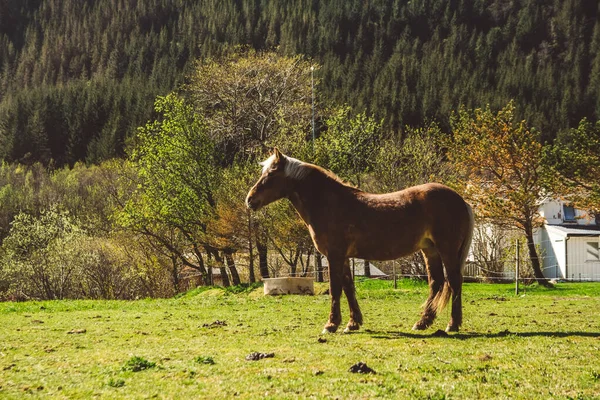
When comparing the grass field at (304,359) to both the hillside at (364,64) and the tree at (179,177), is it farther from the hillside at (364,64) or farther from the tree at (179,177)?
the hillside at (364,64)

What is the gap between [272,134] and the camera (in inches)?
1551

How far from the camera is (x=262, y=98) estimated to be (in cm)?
4047

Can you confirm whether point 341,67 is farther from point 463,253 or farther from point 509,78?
A: point 463,253

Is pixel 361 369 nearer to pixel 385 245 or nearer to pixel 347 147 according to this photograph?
pixel 385 245

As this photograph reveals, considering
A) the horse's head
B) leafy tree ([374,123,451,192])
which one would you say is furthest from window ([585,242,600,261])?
the horse's head

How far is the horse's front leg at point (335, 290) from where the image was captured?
11345mm

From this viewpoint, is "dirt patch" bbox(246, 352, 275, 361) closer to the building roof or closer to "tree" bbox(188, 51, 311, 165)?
"tree" bbox(188, 51, 311, 165)

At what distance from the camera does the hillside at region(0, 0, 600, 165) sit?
391ft

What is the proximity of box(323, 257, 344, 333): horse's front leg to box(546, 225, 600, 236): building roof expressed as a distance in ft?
143

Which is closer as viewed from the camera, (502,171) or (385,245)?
(385,245)

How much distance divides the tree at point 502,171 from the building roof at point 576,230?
14.4 meters

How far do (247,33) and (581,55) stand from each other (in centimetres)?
8342

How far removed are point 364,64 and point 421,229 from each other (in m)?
139

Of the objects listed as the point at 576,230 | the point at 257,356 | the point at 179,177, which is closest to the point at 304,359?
the point at 257,356
